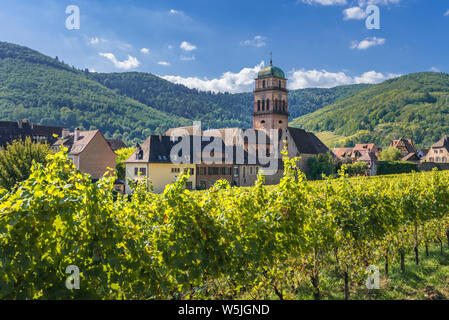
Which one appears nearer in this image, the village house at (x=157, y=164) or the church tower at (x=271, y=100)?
the village house at (x=157, y=164)

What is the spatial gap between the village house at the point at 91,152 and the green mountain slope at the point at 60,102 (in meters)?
84.5

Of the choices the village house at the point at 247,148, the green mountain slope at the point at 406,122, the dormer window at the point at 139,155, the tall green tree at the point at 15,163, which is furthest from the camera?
the green mountain slope at the point at 406,122

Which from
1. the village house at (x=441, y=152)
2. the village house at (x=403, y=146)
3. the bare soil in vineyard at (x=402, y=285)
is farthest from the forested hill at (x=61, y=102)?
the bare soil in vineyard at (x=402, y=285)

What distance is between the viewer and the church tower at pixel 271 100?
236 feet

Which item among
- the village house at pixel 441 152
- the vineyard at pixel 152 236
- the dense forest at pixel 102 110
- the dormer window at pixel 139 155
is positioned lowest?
the vineyard at pixel 152 236

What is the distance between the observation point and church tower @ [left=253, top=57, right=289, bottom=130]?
236 ft

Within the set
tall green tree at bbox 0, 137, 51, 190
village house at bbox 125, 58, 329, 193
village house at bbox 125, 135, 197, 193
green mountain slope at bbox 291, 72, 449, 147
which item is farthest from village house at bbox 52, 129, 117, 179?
green mountain slope at bbox 291, 72, 449, 147

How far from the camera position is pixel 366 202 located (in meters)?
10.8

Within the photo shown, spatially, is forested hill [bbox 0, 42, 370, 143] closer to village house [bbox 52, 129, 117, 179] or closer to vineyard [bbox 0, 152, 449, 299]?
village house [bbox 52, 129, 117, 179]

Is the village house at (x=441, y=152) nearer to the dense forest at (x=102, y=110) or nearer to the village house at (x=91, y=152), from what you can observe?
the dense forest at (x=102, y=110)

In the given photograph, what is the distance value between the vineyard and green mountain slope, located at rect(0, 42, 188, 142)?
144016mm

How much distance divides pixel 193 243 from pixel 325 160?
63.2m

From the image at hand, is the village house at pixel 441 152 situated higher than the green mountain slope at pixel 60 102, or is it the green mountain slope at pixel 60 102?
the green mountain slope at pixel 60 102
